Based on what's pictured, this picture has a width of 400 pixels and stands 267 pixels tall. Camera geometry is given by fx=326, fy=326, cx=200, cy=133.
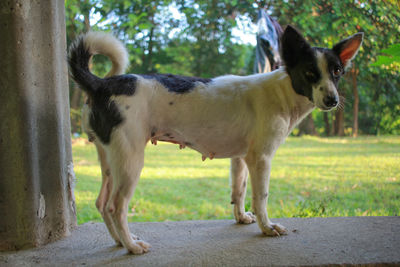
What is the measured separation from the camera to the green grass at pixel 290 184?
3295 millimetres

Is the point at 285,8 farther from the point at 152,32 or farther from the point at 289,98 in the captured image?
the point at 289,98

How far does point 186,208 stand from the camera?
3.46 meters

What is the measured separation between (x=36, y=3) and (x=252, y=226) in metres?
2.02

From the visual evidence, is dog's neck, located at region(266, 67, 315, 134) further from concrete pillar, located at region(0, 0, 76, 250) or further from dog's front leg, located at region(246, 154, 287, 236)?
concrete pillar, located at region(0, 0, 76, 250)

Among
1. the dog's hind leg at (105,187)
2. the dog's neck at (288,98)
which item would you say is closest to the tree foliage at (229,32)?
the dog's neck at (288,98)

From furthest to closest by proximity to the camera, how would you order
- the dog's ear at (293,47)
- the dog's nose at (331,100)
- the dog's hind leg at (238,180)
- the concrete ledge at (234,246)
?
the dog's hind leg at (238,180)
the dog's ear at (293,47)
the dog's nose at (331,100)
the concrete ledge at (234,246)

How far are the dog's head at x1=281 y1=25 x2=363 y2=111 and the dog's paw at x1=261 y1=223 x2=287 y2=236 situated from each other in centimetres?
82

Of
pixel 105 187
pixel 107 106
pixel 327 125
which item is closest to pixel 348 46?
pixel 107 106

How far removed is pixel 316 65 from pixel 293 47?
0.62 ft

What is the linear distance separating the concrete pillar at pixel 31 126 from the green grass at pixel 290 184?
1.20m

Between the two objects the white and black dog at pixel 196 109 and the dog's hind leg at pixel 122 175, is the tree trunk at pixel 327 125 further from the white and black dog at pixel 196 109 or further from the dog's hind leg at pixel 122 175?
the dog's hind leg at pixel 122 175

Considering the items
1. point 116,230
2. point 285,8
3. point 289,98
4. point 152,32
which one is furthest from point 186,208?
point 285,8

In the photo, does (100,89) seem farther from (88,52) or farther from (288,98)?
(288,98)

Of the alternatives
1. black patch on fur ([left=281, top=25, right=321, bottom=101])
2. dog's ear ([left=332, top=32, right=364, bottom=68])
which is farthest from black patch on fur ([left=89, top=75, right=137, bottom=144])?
dog's ear ([left=332, top=32, right=364, bottom=68])
